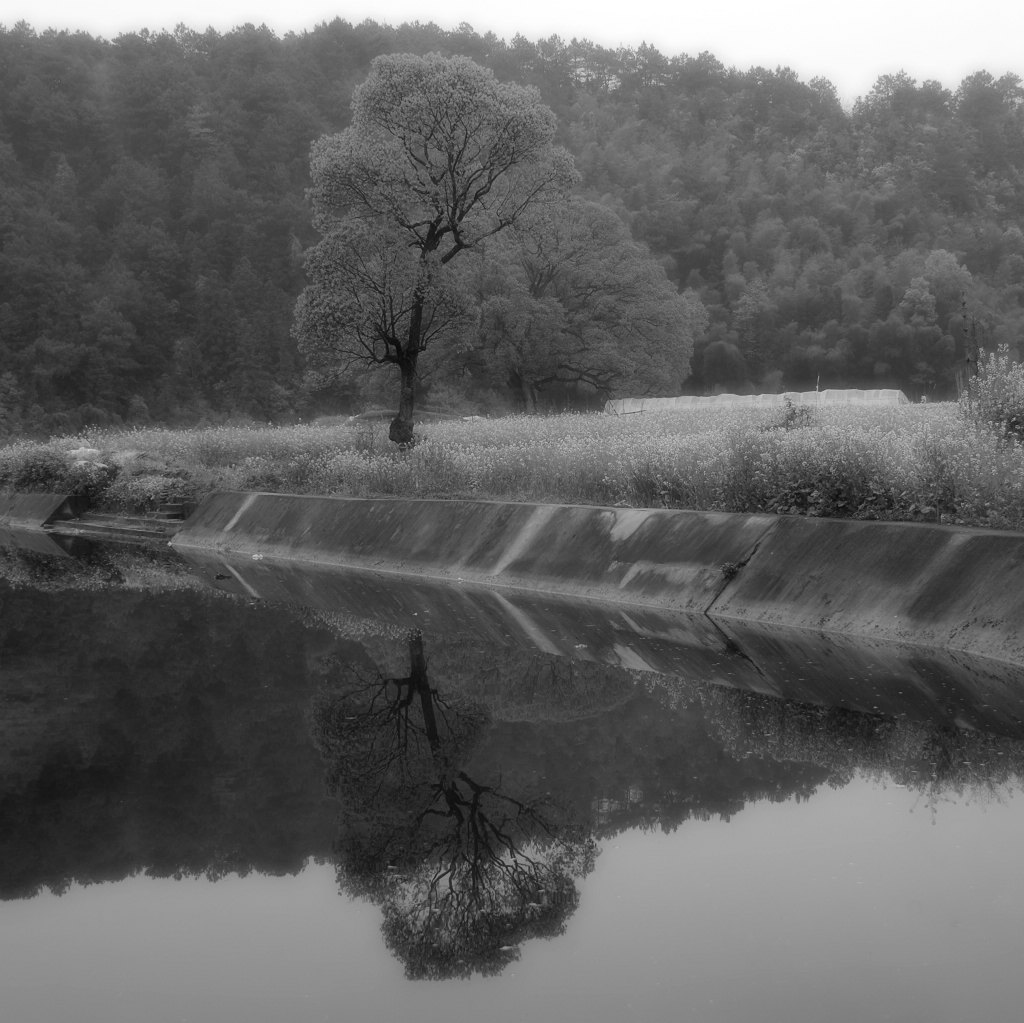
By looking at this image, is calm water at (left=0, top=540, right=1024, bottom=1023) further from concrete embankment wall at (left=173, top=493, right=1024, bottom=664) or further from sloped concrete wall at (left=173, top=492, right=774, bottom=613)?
sloped concrete wall at (left=173, top=492, right=774, bottom=613)

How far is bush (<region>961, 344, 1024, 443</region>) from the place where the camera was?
12195 mm

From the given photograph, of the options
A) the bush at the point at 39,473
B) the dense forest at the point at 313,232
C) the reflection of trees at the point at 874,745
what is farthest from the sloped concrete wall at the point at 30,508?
the dense forest at the point at 313,232

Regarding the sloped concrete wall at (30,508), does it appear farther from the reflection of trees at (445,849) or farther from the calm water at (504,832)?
the reflection of trees at (445,849)

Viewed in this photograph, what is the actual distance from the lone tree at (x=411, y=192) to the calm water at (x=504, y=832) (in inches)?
479

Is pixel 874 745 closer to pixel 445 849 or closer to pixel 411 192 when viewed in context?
pixel 445 849

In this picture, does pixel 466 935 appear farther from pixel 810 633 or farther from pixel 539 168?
pixel 539 168

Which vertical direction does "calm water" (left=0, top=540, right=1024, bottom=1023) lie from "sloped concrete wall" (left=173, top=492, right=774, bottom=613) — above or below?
above

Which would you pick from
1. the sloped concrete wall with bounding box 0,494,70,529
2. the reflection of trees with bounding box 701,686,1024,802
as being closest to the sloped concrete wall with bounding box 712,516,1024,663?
the reflection of trees with bounding box 701,686,1024,802

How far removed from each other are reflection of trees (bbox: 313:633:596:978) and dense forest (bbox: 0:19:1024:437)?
2700 inches

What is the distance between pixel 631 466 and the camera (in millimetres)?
14891

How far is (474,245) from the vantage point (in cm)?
2223

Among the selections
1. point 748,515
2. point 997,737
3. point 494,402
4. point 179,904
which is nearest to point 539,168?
point 748,515

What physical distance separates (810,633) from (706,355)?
81.4 metres

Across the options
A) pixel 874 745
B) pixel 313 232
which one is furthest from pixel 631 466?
pixel 313 232
